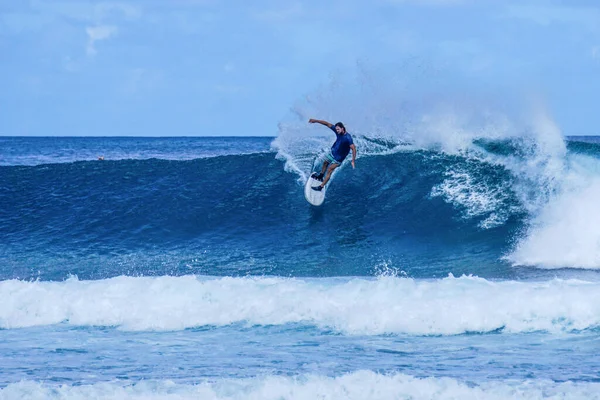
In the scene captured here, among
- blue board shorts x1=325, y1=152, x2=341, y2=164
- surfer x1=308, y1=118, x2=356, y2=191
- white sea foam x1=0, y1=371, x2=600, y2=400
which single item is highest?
surfer x1=308, y1=118, x2=356, y2=191

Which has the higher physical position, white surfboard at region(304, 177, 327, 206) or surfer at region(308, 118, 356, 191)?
surfer at region(308, 118, 356, 191)

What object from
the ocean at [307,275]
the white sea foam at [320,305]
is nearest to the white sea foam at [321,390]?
the ocean at [307,275]

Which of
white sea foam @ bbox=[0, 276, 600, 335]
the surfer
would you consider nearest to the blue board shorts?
the surfer

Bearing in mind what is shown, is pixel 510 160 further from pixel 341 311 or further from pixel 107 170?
pixel 107 170

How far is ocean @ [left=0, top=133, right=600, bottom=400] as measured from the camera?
669cm

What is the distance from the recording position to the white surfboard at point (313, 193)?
1460 cm

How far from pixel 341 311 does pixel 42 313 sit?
3739mm

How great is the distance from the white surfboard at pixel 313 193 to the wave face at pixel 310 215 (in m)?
0.28

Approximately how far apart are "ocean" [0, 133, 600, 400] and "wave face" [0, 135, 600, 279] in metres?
0.05

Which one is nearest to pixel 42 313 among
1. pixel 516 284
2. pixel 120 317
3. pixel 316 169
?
pixel 120 317

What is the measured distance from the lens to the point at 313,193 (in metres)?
14.6

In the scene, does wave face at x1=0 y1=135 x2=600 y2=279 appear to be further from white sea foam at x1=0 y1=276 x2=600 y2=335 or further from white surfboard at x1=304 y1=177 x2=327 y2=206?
white sea foam at x1=0 y1=276 x2=600 y2=335

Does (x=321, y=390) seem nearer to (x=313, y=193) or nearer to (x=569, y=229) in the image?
(x=569, y=229)

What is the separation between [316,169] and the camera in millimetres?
15773
